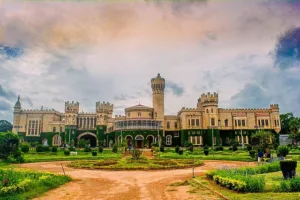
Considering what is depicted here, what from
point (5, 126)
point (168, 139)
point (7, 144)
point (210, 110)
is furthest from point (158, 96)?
point (5, 126)

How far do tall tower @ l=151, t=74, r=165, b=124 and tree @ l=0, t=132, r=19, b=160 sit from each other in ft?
134

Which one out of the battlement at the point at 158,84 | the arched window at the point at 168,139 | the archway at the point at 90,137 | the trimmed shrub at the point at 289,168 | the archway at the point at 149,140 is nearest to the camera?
the trimmed shrub at the point at 289,168

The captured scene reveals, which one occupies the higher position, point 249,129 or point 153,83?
point 153,83

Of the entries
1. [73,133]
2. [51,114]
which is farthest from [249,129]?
[51,114]

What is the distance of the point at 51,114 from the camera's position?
72.9m

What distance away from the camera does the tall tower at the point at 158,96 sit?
218 ft

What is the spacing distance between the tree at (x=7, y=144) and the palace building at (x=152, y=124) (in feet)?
100

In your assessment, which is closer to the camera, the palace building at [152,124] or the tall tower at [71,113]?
the palace building at [152,124]

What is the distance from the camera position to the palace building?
199 ft

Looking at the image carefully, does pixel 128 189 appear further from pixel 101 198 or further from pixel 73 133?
pixel 73 133

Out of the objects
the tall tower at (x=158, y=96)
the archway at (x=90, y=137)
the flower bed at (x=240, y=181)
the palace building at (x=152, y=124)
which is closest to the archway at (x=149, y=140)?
the palace building at (x=152, y=124)

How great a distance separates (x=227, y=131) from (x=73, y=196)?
188 ft

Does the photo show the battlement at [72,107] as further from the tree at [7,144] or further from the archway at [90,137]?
the tree at [7,144]

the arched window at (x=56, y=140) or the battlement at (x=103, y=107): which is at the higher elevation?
the battlement at (x=103, y=107)
